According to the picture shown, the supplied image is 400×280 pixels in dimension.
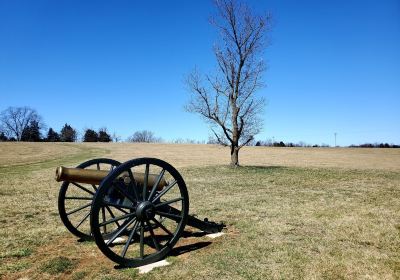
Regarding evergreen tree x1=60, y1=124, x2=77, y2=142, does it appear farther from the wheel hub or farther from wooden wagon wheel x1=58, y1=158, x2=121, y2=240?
the wheel hub

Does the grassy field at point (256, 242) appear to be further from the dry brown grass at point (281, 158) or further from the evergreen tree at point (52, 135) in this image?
the evergreen tree at point (52, 135)

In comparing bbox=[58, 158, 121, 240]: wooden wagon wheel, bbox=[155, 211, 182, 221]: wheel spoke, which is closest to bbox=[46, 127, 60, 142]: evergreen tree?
bbox=[58, 158, 121, 240]: wooden wagon wheel

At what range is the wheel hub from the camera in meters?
5.28

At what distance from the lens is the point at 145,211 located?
533cm

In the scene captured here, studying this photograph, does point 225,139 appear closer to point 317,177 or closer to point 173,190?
point 317,177

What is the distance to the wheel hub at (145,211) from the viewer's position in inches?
208

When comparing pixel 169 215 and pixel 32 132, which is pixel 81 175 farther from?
pixel 32 132

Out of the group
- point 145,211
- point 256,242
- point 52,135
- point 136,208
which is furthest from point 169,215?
point 52,135

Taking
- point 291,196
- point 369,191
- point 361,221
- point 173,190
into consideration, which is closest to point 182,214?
point 361,221

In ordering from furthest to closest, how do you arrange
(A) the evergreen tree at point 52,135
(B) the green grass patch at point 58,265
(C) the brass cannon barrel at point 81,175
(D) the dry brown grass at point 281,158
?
(A) the evergreen tree at point 52,135 < (D) the dry brown grass at point 281,158 < (C) the brass cannon barrel at point 81,175 < (B) the green grass patch at point 58,265

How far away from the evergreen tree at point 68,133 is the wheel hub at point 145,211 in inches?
4367

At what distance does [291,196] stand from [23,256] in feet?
27.1

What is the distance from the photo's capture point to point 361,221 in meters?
7.99

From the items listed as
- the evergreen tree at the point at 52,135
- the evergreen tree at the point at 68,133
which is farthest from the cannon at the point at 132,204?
the evergreen tree at the point at 68,133
